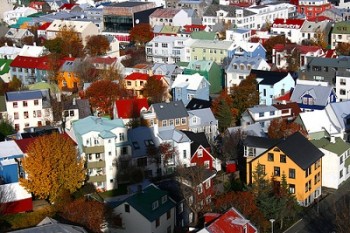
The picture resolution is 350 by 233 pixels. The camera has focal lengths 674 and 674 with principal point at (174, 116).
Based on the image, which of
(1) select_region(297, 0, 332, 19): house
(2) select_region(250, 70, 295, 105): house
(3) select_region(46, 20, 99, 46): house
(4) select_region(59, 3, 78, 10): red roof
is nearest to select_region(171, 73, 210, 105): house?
(2) select_region(250, 70, 295, 105): house

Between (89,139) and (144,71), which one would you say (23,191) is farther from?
(144,71)

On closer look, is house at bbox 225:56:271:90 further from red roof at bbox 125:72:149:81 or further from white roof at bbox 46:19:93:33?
white roof at bbox 46:19:93:33

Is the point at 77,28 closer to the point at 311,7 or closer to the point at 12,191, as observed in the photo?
the point at 311,7

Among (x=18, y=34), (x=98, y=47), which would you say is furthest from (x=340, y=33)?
(x=18, y=34)

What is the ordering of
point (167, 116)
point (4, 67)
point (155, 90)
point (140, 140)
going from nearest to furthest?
point (140, 140)
point (167, 116)
point (155, 90)
point (4, 67)

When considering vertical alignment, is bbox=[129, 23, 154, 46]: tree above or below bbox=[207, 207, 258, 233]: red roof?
above
